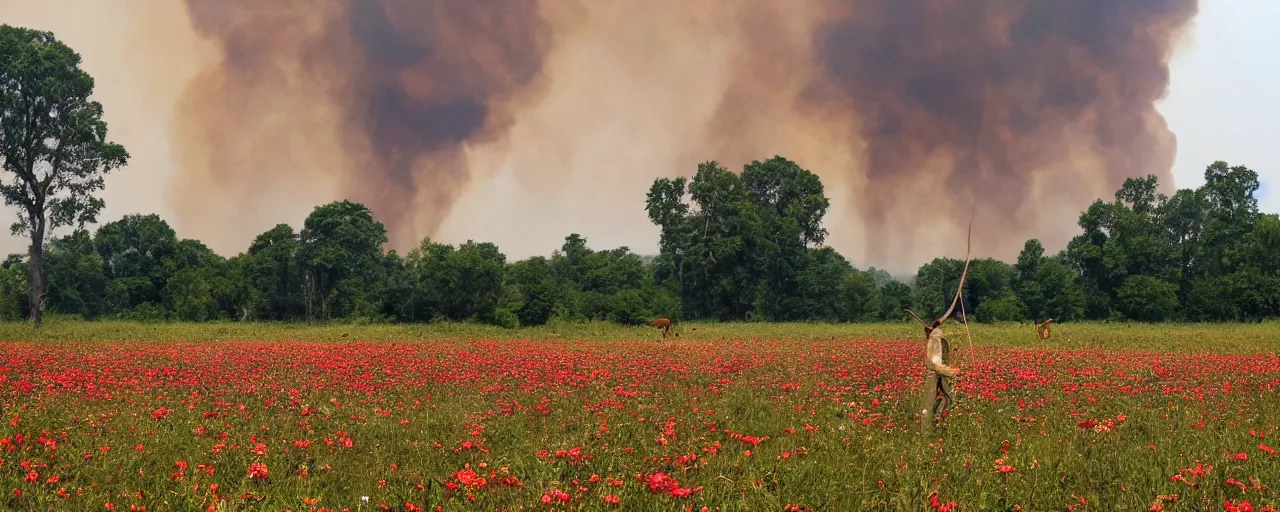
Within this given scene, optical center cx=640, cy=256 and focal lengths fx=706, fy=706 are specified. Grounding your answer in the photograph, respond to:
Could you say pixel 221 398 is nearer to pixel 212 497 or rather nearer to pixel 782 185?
pixel 212 497

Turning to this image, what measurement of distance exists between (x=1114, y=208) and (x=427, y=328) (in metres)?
64.4

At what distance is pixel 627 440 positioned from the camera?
8.41 m

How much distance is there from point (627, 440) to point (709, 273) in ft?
189

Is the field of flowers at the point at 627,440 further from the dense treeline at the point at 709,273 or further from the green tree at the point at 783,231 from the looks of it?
the green tree at the point at 783,231

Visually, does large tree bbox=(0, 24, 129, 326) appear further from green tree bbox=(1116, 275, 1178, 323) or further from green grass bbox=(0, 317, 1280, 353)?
green tree bbox=(1116, 275, 1178, 323)

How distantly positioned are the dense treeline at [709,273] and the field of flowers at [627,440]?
3457 cm

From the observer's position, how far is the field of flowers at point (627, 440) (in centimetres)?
618

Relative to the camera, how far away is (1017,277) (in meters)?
72.9

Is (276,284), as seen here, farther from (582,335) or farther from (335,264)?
(582,335)

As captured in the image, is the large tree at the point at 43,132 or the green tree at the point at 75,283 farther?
the green tree at the point at 75,283

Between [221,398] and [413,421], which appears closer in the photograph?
[413,421]

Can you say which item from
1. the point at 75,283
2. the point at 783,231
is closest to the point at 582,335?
the point at 783,231

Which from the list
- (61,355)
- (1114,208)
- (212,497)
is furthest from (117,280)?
(1114,208)

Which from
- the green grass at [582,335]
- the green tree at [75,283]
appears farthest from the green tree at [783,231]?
the green tree at [75,283]
